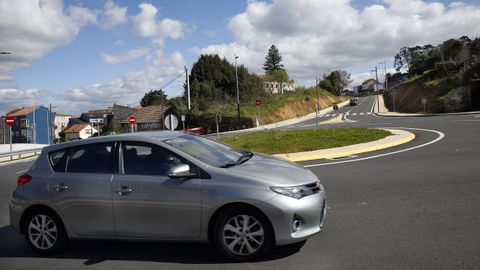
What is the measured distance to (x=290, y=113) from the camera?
3029 inches

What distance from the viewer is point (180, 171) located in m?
5.10

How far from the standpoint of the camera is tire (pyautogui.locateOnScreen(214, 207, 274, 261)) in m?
5.04

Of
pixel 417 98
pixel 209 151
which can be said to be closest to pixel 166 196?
pixel 209 151

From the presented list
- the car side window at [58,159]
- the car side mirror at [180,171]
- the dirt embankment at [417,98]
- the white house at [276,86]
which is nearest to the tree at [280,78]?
the white house at [276,86]

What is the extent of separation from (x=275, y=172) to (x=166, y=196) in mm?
1307

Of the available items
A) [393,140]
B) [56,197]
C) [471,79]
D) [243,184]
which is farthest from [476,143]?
[471,79]

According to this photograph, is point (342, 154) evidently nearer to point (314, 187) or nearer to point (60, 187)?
point (314, 187)

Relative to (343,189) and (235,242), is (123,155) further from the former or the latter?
(343,189)

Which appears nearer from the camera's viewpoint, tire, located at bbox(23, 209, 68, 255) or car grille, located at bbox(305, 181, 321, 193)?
car grille, located at bbox(305, 181, 321, 193)

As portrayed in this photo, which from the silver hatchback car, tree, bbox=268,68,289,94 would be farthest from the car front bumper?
tree, bbox=268,68,289,94

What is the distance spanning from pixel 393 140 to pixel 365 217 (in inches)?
453

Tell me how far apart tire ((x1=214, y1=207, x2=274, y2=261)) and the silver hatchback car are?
11mm

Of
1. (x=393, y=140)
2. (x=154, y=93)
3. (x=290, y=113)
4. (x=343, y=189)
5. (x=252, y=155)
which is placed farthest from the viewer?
(x=154, y=93)

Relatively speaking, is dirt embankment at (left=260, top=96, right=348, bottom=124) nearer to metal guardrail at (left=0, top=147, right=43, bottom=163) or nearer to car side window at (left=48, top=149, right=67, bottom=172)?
metal guardrail at (left=0, top=147, right=43, bottom=163)
